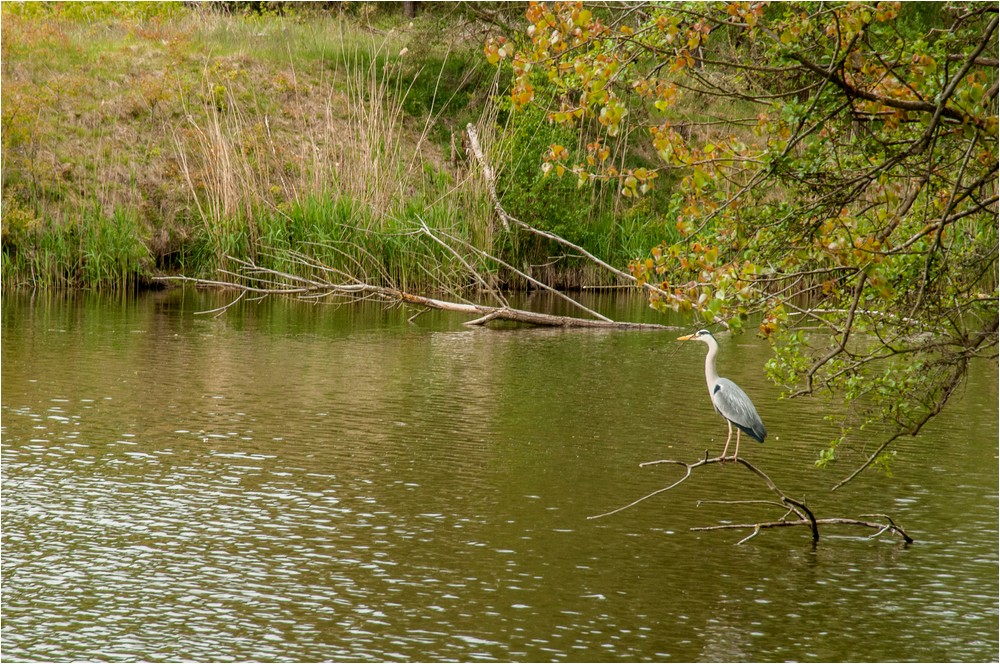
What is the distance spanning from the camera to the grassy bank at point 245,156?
21.5 meters

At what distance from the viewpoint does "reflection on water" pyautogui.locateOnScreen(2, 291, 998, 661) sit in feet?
21.1

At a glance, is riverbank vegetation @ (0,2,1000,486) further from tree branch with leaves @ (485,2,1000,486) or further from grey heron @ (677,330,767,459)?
grey heron @ (677,330,767,459)

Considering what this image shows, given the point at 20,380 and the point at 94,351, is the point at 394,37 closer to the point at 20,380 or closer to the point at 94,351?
the point at 94,351

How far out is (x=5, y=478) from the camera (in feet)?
30.1

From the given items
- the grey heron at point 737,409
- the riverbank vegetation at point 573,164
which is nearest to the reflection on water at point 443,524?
the grey heron at point 737,409

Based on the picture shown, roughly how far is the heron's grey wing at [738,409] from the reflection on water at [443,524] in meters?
0.60

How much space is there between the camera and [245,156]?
886 inches

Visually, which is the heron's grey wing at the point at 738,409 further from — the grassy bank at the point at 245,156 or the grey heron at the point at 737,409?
the grassy bank at the point at 245,156

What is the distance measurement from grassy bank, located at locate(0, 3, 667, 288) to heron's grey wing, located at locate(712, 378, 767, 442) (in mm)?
10415

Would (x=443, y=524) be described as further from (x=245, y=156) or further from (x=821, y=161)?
(x=245, y=156)

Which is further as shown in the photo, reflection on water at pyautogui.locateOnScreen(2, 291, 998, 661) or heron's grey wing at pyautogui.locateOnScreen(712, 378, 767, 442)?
heron's grey wing at pyautogui.locateOnScreen(712, 378, 767, 442)

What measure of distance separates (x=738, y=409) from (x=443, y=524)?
2133 mm

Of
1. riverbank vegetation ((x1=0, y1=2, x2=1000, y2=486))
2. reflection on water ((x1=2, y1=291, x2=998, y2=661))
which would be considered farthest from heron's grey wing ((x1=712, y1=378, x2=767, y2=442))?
reflection on water ((x1=2, y1=291, x2=998, y2=661))

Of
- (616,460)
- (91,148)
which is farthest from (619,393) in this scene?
(91,148)
